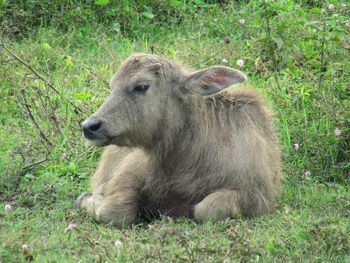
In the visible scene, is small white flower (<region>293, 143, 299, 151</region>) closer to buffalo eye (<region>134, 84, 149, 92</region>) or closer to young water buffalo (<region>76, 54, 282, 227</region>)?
young water buffalo (<region>76, 54, 282, 227</region>)

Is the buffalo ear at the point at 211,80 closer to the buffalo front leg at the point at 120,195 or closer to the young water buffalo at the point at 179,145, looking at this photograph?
the young water buffalo at the point at 179,145

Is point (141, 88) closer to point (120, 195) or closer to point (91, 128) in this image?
point (91, 128)

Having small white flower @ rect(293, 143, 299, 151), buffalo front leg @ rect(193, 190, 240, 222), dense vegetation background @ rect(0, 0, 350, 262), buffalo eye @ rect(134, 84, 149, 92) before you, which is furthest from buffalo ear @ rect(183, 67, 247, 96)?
small white flower @ rect(293, 143, 299, 151)

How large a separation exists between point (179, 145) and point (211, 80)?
1.64 feet

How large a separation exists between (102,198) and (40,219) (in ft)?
1.80

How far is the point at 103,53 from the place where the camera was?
1023 centimetres

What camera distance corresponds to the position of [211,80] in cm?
687

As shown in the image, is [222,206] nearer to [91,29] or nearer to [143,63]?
[143,63]

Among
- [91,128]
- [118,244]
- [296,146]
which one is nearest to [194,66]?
[296,146]

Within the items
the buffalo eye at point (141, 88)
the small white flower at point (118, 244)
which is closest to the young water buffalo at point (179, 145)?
the buffalo eye at point (141, 88)

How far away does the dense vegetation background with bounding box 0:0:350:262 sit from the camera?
579 cm

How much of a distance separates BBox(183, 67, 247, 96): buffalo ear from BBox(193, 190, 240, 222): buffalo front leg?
0.72 metres

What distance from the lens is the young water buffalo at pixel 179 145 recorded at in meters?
6.72

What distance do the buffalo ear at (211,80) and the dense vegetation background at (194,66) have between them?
3.06ft
